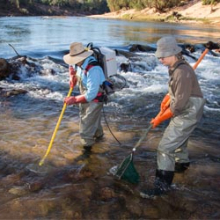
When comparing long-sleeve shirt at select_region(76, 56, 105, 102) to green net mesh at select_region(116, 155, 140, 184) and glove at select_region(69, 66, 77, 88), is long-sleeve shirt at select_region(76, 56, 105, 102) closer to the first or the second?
glove at select_region(69, 66, 77, 88)

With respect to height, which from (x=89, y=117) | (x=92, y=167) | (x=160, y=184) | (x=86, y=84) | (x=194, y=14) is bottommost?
(x=194, y=14)

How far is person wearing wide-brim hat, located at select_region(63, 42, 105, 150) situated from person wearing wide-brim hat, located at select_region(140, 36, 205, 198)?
50.0 inches

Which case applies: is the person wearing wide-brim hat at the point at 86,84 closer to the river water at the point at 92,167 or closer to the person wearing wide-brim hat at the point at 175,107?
the river water at the point at 92,167

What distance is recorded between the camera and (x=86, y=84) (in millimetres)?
5582

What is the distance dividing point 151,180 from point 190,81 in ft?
7.02

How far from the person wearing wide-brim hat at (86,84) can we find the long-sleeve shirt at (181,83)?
4.84 feet

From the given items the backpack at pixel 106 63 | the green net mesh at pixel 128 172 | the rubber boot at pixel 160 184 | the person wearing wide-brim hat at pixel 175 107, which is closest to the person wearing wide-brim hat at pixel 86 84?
the backpack at pixel 106 63

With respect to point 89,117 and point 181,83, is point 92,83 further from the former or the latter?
point 181,83

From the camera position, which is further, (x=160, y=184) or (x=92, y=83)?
(x=92, y=83)

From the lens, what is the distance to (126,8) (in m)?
134

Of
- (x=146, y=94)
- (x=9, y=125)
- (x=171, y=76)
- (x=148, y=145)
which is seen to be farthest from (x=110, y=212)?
(x=146, y=94)

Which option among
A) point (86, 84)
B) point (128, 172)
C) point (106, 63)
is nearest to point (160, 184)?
point (128, 172)

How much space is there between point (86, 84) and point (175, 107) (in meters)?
1.86

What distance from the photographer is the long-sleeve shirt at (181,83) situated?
4.25m
